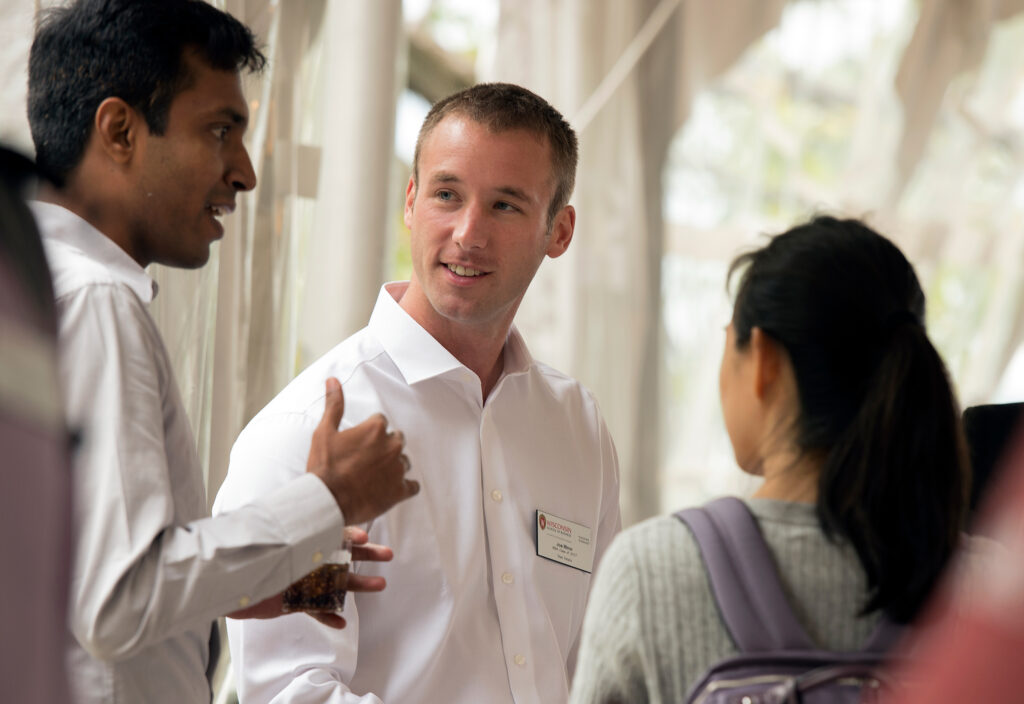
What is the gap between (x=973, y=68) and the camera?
15.0 feet

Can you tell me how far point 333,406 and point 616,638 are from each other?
43 centimetres

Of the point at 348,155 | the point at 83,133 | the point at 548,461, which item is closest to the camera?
the point at 83,133

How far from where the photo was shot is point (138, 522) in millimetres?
1154

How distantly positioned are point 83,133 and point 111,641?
0.61 meters

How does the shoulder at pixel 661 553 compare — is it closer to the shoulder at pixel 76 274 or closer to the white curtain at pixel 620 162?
the shoulder at pixel 76 274

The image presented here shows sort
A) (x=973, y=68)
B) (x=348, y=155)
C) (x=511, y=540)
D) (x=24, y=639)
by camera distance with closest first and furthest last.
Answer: (x=24, y=639) → (x=511, y=540) → (x=348, y=155) → (x=973, y=68)

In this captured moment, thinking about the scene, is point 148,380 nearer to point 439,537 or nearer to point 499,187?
point 439,537

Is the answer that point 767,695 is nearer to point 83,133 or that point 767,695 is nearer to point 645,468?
point 83,133

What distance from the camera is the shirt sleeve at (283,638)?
171 cm

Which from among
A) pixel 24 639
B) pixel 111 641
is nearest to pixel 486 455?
pixel 111 641

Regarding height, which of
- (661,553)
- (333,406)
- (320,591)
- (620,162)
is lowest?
(320,591)

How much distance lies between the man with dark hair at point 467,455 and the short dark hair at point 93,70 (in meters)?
0.64

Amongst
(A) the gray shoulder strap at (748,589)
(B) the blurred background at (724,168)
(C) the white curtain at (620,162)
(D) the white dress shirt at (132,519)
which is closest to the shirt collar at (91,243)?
(D) the white dress shirt at (132,519)

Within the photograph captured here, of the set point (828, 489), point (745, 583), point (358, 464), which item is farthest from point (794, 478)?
point (358, 464)
